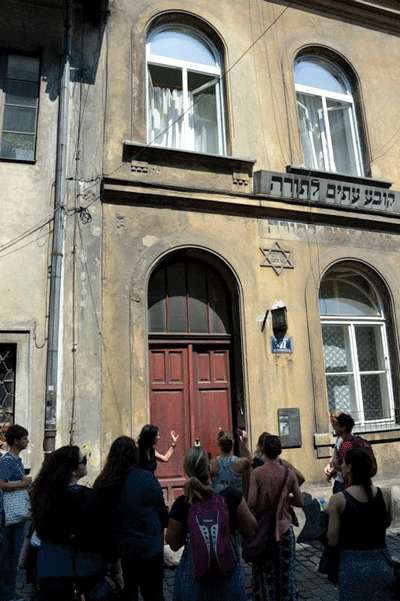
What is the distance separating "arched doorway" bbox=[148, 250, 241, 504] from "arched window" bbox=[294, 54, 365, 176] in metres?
3.20

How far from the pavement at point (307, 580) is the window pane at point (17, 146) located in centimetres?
541

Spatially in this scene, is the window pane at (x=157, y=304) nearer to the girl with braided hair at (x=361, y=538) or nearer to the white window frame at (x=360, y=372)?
the white window frame at (x=360, y=372)

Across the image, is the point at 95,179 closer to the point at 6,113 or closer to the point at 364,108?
the point at 6,113

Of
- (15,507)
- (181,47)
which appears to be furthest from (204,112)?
(15,507)

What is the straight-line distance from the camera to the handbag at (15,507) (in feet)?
14.8

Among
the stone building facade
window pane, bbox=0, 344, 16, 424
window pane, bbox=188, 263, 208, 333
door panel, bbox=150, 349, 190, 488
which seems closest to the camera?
window pane, bbox=0, 344, 16, 424

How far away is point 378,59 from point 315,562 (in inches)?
366

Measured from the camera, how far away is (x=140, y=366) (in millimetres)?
6809

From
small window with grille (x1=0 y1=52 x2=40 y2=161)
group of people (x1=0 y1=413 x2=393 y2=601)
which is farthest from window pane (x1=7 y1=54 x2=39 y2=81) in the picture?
group of people (x1=0 y1=413 x2=393 y2=601)

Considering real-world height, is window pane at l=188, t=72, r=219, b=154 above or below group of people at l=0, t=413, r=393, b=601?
above

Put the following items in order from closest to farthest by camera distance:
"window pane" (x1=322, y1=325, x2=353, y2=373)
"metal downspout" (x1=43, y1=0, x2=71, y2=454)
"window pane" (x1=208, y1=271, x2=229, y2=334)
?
"metal downspout" (x1=43, y1=0, x2=71, y2=454), "window pane" (x1=208, y1=271, x2=229, y2=334), "window pane" (x1=322, y1=325, x2=353, y2=373)

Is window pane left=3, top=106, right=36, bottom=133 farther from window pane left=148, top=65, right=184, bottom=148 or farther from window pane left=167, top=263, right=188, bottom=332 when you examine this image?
window pane left=167, top=263, right=188, bottom=332

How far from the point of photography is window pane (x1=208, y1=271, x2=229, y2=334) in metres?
7.85

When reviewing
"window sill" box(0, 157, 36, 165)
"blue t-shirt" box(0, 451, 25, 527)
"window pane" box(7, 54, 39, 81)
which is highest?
"window pane" box(7, 54, 39, 81)
